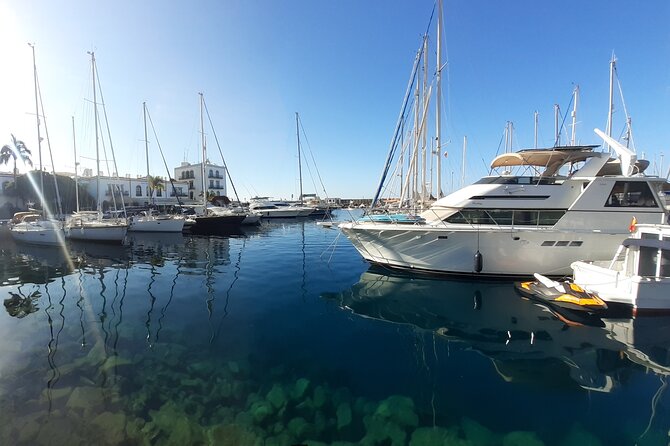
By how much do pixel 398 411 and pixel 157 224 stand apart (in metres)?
31.9

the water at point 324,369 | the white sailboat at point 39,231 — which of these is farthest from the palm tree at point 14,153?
the water at point 324,369

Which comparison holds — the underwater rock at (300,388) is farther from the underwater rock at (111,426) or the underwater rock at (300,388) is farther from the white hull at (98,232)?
the white hull at (98,232)

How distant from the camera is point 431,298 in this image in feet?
33.1

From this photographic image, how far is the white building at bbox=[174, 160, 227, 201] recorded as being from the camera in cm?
7256

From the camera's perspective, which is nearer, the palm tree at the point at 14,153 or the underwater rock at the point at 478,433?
the underwater rock at the point at 478,433

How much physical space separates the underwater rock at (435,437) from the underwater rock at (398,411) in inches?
6.7

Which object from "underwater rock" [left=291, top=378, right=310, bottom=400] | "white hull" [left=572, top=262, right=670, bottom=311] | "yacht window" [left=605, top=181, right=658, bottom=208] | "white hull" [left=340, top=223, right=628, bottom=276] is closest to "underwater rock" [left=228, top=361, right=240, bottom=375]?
"underwater rock" [left=291, top=378, right=310, bottom=400]

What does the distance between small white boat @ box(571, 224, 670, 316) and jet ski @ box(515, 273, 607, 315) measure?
517mm

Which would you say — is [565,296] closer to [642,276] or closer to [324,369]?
[642,276]

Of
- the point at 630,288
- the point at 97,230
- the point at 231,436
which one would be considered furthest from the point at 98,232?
the point at 630,288

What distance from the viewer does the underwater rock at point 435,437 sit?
416 cm

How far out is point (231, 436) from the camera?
4.29 m

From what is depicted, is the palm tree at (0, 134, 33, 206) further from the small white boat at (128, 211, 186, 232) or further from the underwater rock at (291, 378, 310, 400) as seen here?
the underwater rock at (291, 378, 310, 400)

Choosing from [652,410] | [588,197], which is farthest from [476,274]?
[652,410]
